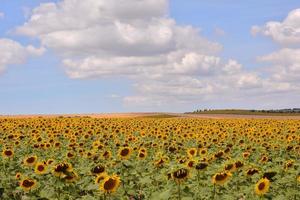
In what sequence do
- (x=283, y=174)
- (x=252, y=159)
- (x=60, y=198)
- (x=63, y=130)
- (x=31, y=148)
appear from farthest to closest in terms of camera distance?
(x=63, y=130), (x=31, y=148), (x=252, y=159), (x=283, y=174), (x=60, y=198)

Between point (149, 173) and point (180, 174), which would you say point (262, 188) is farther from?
point (149, 173)

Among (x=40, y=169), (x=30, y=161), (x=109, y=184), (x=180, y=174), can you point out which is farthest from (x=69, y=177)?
(x=30, y=161)

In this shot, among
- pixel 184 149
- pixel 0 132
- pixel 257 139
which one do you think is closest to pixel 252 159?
pixel 184 149

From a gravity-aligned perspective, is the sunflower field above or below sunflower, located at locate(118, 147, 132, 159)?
below

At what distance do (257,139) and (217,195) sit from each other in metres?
10.6

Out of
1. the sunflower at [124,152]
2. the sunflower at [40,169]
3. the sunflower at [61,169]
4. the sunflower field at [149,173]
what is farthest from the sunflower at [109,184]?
the sunflower at [124,152]

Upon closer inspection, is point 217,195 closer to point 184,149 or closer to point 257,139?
point 184,149

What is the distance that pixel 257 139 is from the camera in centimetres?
2030

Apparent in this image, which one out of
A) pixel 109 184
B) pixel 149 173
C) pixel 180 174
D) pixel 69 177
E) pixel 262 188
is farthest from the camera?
pixel 149 173

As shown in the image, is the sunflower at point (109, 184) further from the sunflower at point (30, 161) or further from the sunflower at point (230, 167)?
the sunflower at point (30, 161)

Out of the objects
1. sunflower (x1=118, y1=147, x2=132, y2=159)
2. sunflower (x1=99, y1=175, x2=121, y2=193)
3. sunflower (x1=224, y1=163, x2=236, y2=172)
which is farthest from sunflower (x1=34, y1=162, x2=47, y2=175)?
sunflower (x1=224, y1=163, x2=236, y2=172)

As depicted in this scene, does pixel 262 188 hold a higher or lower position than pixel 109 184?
lower

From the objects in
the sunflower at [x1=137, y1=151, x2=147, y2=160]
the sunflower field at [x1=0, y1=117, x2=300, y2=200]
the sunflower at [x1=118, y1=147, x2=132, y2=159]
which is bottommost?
the sunflower field at [x1=0, y1=117, x2=300, y2=200]

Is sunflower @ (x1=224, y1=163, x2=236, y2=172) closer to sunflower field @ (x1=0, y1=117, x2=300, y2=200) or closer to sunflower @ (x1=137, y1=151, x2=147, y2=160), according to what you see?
sunflower field @ (x1=0, y1=117, x2=300, y2=200)
